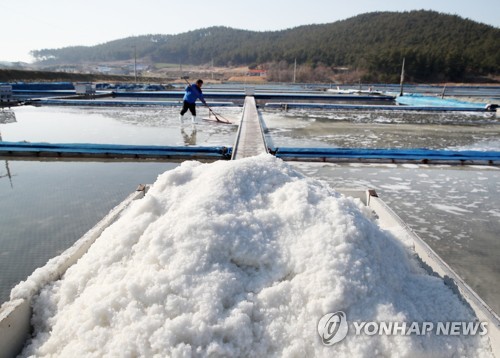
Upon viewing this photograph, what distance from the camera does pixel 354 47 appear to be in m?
62.9

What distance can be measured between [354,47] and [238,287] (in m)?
69.5

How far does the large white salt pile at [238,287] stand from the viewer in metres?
1.16

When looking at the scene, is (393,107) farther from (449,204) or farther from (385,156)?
(449,204)

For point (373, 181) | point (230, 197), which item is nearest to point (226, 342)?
point (230, 197)

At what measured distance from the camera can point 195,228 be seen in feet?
4.82

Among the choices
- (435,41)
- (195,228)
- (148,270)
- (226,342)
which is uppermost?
(435,41)

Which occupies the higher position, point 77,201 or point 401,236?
point 401,236

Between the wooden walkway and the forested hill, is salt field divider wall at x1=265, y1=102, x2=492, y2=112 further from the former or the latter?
the forested hill

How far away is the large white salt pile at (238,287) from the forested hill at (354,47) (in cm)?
3434

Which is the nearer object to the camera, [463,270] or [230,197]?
[230,197]

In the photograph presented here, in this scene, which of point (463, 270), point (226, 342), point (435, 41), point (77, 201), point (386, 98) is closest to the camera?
point (226, 342)

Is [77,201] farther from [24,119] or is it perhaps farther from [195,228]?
[24,119]

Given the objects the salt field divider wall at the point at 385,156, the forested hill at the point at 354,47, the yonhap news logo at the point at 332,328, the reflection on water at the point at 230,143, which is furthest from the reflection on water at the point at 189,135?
the forested hill at the point at 354,47

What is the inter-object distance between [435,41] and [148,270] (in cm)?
7195
